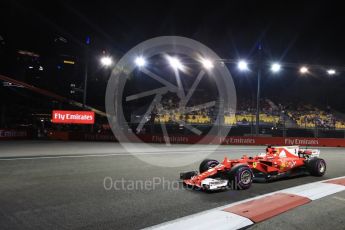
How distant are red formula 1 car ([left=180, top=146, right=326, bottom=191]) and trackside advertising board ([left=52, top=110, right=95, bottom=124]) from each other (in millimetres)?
15932

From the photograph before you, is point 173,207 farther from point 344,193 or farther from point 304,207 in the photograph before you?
point 344,193

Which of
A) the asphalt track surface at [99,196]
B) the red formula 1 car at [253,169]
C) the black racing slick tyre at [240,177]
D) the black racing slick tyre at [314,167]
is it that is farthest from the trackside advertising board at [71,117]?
the black racing slick tyre at [240,177]

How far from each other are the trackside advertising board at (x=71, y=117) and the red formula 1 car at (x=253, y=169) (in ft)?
52.3

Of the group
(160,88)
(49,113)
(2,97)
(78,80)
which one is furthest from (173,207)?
(78,80)

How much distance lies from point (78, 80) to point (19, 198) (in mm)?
36553

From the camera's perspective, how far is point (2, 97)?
1083 inches

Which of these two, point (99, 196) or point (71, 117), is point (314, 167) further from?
point (71, 117)

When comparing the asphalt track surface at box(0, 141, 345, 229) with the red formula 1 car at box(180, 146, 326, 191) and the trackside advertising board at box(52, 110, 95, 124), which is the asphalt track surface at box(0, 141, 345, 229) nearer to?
the red formula 1 car at box(180, 146, 326, 191)

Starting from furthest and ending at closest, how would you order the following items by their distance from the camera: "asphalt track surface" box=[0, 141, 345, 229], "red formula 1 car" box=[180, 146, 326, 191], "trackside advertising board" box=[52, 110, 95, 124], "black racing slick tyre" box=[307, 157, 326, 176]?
"trackside advertising board" box=[52, 110, 95, 124], "black racing slick tyre" box=[307, 157, 326, 176], "red formula 1 car" box=[180, 146, 326, 191], "asphalt track surface" box=[0, 141, 345, 229]

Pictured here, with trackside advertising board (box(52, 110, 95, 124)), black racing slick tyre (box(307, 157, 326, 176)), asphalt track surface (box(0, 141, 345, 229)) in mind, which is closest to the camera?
asphalt track surface (box(0, 141, 345, 229))

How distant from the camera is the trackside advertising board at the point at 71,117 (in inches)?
858

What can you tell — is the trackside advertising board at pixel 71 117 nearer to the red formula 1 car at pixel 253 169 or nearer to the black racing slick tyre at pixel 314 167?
the red formula 1 car at pixel 253 169

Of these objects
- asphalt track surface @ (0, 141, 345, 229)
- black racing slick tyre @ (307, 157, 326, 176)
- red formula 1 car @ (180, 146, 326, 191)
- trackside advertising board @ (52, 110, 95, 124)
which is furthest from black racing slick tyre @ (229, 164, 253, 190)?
trackside advertising board @ (52, 110, 95, 124)

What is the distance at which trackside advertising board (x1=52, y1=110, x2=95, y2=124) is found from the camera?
2178cm
